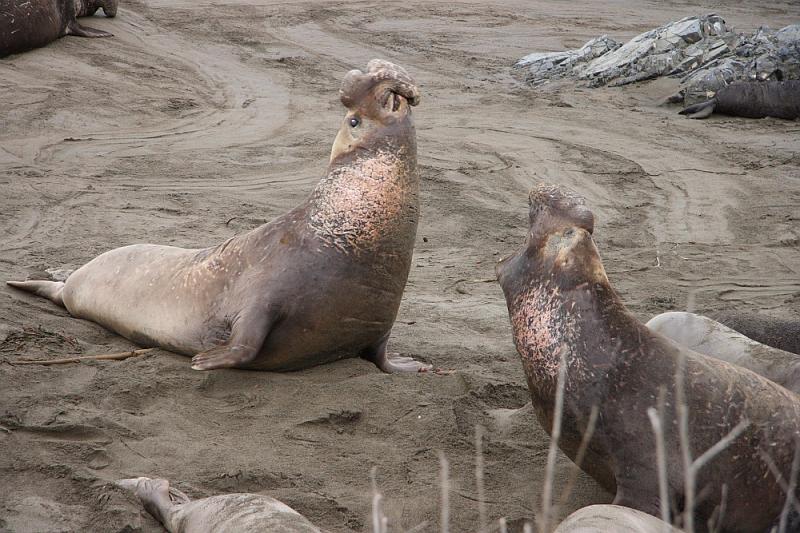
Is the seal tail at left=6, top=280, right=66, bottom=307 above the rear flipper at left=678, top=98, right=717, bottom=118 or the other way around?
the other way around

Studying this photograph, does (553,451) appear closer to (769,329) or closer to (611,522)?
(611,522)

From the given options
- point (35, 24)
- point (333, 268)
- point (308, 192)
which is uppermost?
point (35, 24)

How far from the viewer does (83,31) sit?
12961mm

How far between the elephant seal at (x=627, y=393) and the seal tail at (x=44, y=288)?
306 cm

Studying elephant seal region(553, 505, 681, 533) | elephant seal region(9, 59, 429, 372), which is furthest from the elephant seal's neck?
elephant seal region(553, 505, 681, 533)

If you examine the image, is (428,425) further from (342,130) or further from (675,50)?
(675,50)

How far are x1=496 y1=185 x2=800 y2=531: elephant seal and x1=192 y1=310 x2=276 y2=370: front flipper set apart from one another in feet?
4.60

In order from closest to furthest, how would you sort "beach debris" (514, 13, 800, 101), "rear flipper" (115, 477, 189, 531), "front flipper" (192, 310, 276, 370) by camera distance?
"rear flipper" (115, 477, 189, 531), "front flipper" (192, 310, 276, 370), "beach debris" (514, 13, 800, 101)

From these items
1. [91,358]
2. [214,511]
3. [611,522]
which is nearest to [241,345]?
[91,358]

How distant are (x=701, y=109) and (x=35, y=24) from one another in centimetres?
741

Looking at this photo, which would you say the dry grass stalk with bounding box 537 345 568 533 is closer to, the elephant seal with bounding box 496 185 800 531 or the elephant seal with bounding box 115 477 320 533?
the elephant seal with bounding box 496 185 800 531

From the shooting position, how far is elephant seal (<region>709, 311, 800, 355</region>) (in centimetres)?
564

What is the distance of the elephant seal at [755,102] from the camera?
1238cm

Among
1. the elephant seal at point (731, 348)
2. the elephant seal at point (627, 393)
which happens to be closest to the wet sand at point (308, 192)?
the elephant seal at point (627, 393)
